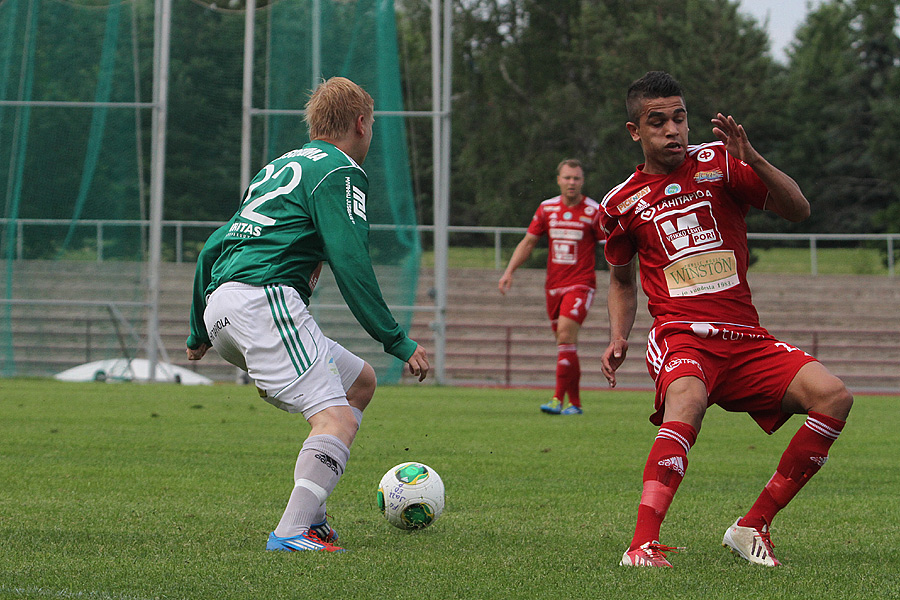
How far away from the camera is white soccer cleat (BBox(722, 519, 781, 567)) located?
403 centimetres

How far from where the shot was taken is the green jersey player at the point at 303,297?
4113mm

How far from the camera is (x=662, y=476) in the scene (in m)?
3.97

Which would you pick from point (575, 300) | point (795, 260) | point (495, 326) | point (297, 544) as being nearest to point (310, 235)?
point (297, 544)

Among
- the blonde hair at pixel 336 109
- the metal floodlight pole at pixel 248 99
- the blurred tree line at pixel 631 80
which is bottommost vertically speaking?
the blonde hair at pixel 336 109

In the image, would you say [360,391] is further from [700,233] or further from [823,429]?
[823,429]

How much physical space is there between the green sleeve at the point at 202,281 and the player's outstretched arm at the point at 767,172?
1.97 metres

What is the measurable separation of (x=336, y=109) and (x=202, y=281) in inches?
34.8

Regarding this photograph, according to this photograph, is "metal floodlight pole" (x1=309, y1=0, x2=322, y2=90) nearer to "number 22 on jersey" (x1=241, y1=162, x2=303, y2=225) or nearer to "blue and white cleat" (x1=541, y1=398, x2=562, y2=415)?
"blue and white cleat" (x1=541, y1=398, x2=562, y2=415)

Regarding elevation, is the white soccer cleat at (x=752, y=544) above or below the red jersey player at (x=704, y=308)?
below

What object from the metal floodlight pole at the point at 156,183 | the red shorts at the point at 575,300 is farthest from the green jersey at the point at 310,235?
the metal floodlight pole at the point at 156,183

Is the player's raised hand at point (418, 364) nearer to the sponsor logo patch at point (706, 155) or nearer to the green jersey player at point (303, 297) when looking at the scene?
the green jersey player at point (303, 297)

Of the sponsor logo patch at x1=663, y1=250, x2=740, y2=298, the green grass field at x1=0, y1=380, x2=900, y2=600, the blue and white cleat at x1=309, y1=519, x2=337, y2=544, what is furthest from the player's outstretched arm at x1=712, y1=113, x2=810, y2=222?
the blue and white cleat at x1=309, y1=519, x2=337, y2=544

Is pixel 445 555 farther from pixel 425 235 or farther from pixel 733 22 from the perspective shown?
pixel 733 22

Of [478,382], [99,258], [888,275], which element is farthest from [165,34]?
[888,275]
